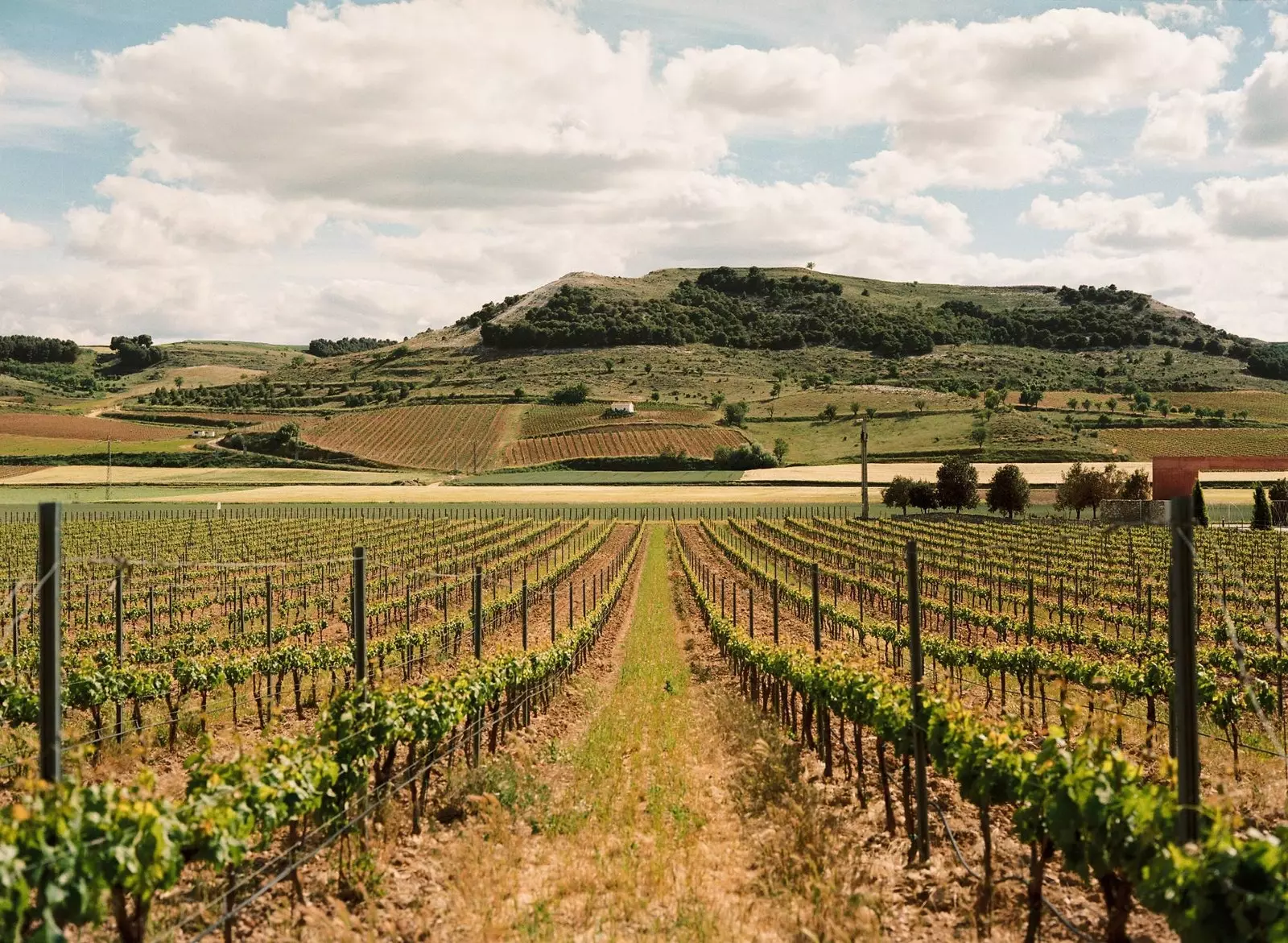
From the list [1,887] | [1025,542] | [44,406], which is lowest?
[1025,542]

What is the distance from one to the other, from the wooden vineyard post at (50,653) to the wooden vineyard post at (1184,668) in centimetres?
713

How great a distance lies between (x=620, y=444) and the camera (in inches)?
4530

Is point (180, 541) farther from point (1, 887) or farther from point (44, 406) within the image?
point (44, 406)

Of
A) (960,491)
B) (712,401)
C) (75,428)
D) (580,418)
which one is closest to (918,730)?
(960,491)

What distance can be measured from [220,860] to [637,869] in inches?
164

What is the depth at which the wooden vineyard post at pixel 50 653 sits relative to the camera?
6250mm

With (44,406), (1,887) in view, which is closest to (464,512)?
(1,887)

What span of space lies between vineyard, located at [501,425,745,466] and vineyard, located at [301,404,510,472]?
407cm

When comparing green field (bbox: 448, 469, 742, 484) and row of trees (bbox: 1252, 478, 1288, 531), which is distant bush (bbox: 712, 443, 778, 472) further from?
row of trees (bbox: 1252, 478, 1288, 531)

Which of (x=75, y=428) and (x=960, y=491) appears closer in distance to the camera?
(x=960, y=491)

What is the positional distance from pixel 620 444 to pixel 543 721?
3876 inches

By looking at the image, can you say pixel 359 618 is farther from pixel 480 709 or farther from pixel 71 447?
pixel 71 447

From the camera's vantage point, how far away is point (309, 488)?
305 ft

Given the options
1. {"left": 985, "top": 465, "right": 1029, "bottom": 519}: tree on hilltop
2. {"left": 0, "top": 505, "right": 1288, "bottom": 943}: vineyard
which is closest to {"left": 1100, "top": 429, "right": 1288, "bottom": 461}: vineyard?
{"left": 985, "top": 465, "right": 1029, "bottom": 519}: tree on hilltop
